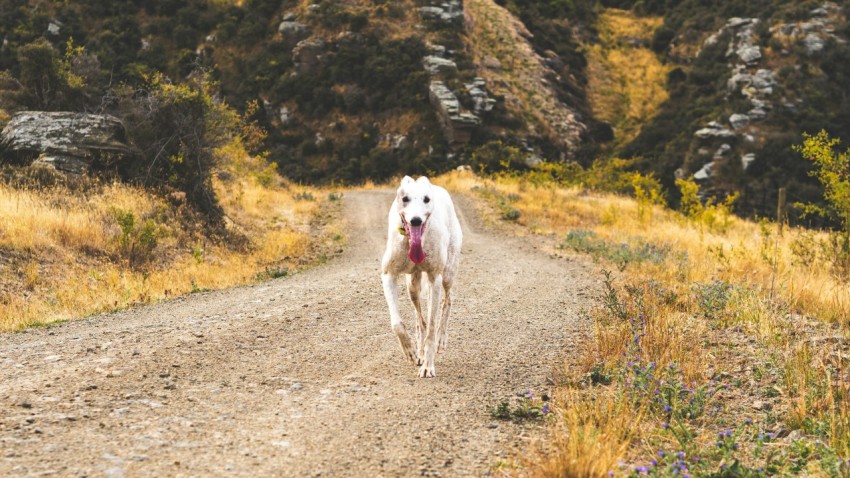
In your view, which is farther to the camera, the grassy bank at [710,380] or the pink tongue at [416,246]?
the pink tongue at [416,246]

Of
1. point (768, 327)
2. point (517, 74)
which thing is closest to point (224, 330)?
point (768, 327)

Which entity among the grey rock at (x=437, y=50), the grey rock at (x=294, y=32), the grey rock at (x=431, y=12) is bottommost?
the grey rock at (x=437, y=50)

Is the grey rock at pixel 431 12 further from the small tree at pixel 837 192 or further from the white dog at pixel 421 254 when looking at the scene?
the white dog at pixel 421 254

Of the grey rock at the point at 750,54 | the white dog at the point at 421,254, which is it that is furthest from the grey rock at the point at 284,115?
the white dog at the point at 421,254

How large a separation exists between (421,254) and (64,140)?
1328cm

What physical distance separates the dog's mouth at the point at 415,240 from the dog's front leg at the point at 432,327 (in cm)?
51

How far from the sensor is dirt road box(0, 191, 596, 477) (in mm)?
3656

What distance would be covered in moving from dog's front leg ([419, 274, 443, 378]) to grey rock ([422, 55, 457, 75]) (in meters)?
40.2

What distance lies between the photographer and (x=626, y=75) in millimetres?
57594

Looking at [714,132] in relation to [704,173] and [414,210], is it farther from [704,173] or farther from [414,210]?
[414,210]

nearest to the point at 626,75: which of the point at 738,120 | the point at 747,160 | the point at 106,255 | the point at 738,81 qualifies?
the point at 738,81

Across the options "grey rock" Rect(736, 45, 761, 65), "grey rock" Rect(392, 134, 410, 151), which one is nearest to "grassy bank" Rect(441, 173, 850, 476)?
"grey rock" Rect(392, 134, 410, 151)

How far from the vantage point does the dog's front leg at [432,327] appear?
554 cm

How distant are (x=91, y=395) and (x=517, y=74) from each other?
48.9 metres
